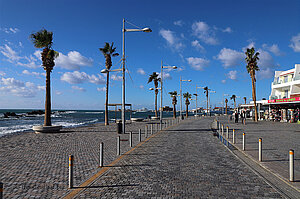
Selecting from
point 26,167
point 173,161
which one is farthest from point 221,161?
point 26,167

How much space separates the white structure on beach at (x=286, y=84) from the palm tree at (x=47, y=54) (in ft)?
125

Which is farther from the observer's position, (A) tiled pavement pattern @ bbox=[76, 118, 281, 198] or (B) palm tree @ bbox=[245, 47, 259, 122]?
(B) palm tree @ bbox=[245, 47, 259, 122]

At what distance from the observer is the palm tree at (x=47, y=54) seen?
876 inches

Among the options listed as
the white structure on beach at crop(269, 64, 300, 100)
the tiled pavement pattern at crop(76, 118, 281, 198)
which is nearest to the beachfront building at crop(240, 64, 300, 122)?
the white structure on beach at crop(269, 64, 300, 100)

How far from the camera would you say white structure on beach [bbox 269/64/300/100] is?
4015cm

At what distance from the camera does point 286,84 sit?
4241 cm

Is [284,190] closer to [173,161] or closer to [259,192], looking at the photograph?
[259,192]

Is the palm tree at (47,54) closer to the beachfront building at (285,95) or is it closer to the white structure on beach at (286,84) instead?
the beachfront building at (285,95)

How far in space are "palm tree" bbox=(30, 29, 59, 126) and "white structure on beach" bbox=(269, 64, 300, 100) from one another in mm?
38224

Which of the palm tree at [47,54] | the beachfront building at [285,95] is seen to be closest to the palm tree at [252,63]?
the beachfront building at [285,95]

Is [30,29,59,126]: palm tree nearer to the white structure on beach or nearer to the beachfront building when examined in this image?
the beachfront building

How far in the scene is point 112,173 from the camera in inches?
280

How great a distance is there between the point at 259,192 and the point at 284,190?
680 millimetres

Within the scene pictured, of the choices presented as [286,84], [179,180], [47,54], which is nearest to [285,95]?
[286,84]
